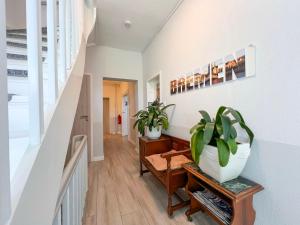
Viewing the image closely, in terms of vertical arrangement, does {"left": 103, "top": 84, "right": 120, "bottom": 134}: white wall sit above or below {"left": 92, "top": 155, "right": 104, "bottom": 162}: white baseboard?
above

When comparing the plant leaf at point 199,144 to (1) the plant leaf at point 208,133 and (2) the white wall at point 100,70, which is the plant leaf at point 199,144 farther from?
(2) the white wall at point 100,70

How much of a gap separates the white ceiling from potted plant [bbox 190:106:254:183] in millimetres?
2042

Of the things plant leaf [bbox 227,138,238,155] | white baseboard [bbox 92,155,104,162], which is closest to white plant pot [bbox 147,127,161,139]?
plant leaf [bbox 227,138,238,155]

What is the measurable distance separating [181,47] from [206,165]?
1.76 metres

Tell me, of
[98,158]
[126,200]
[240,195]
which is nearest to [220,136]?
[240,195]

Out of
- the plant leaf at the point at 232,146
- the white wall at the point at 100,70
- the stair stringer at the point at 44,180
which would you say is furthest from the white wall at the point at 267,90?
the white wall at the point at 100,70

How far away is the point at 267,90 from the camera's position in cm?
117

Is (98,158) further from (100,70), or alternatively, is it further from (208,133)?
(208,133)

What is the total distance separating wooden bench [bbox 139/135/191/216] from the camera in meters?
1.69

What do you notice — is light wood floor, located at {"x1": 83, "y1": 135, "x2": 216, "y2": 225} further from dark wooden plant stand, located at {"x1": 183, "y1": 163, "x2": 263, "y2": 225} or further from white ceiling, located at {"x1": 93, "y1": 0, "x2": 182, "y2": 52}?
white ceiling, located at {"x1": 93, "y1": 0, "x2": 182, "y2": 52}

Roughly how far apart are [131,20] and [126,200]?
290 cm

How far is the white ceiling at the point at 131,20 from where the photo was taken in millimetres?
2307

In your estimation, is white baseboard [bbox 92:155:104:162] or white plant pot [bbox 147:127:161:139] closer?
white plant pot [bbox 147:127:161:139]

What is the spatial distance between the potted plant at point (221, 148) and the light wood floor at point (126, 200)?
816 mm
